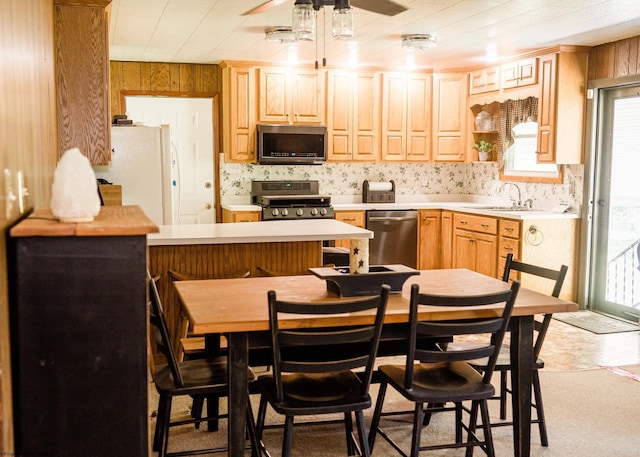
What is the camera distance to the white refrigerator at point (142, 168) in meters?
5.27

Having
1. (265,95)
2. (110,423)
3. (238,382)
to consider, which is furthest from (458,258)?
(110,423)

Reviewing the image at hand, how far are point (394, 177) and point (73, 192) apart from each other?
619cm

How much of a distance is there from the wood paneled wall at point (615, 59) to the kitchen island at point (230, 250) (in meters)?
2.85

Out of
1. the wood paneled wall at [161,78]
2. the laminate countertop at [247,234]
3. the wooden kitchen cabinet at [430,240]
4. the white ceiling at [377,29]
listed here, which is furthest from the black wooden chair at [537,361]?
the wood paneled wall at [161,78]

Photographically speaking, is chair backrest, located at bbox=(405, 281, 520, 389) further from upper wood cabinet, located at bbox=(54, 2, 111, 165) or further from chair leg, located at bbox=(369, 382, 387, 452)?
upper wood cabinet, located at bbox=(54, 2, 111, 165)

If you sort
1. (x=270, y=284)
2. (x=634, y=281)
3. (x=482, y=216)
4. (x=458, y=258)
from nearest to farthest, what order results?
(x=270, y=284) < (x=634, y=281) < (x=482, y=216) < (x=458, y=258)

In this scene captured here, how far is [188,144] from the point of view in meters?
7.14

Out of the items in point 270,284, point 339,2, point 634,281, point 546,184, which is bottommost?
point 634,281

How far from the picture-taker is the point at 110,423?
5.92ft

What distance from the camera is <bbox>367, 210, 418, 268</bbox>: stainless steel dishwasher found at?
701cm

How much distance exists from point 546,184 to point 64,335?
559cm

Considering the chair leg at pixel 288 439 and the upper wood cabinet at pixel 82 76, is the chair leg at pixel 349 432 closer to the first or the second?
the chair leg at pixel 288 439

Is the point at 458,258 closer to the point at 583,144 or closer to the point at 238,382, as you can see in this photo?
the point at 583,144

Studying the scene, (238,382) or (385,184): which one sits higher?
(385,184)
